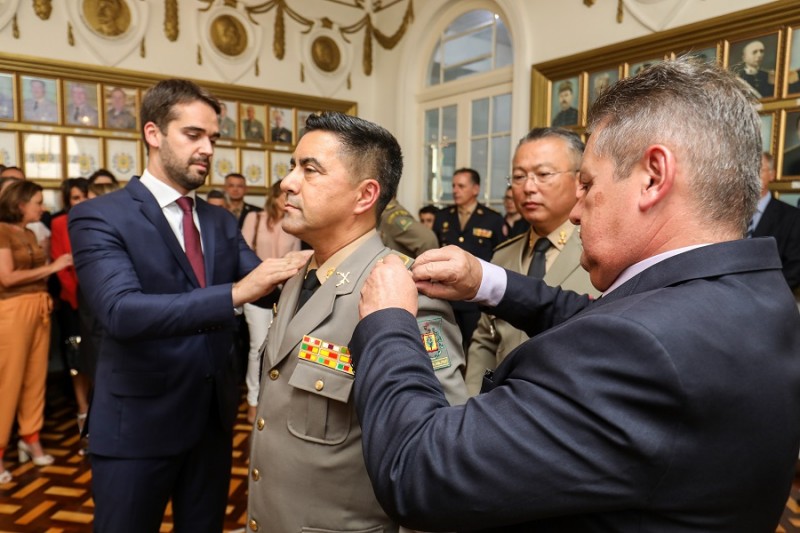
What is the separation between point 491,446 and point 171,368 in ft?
4.72

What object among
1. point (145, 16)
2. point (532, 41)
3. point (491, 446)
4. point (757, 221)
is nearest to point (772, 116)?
point (757, 221)

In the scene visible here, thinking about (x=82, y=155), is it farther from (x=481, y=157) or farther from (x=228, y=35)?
(x=481, y=157)

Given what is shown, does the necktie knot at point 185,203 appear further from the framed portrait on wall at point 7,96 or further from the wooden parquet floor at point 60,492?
the framed portrait on wall at point 7,96

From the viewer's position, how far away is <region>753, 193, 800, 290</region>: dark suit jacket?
12.4 feet

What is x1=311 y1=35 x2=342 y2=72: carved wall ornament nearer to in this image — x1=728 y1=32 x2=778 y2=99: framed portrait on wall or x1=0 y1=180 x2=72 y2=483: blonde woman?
x1=0 y1=180 x2=72 y2=483: blonde woman

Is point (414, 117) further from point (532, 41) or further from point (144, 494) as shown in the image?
point (144, 494)

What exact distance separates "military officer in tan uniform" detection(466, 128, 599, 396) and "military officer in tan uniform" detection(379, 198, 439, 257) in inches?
65.8

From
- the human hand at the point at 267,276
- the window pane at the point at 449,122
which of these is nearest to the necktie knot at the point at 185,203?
the human hand at the point at 267,276

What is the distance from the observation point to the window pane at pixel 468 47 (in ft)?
22.2

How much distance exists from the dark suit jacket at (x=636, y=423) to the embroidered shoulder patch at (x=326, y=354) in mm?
544

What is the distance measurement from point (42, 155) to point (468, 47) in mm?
5085

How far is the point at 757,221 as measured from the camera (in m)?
3.94

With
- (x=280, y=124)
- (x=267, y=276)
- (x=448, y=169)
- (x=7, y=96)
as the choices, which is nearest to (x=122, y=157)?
(x=7, y=96)

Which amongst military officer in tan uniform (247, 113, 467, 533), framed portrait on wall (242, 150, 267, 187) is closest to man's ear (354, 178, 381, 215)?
military officer in tan uniform (247, 113, 467, 533)
